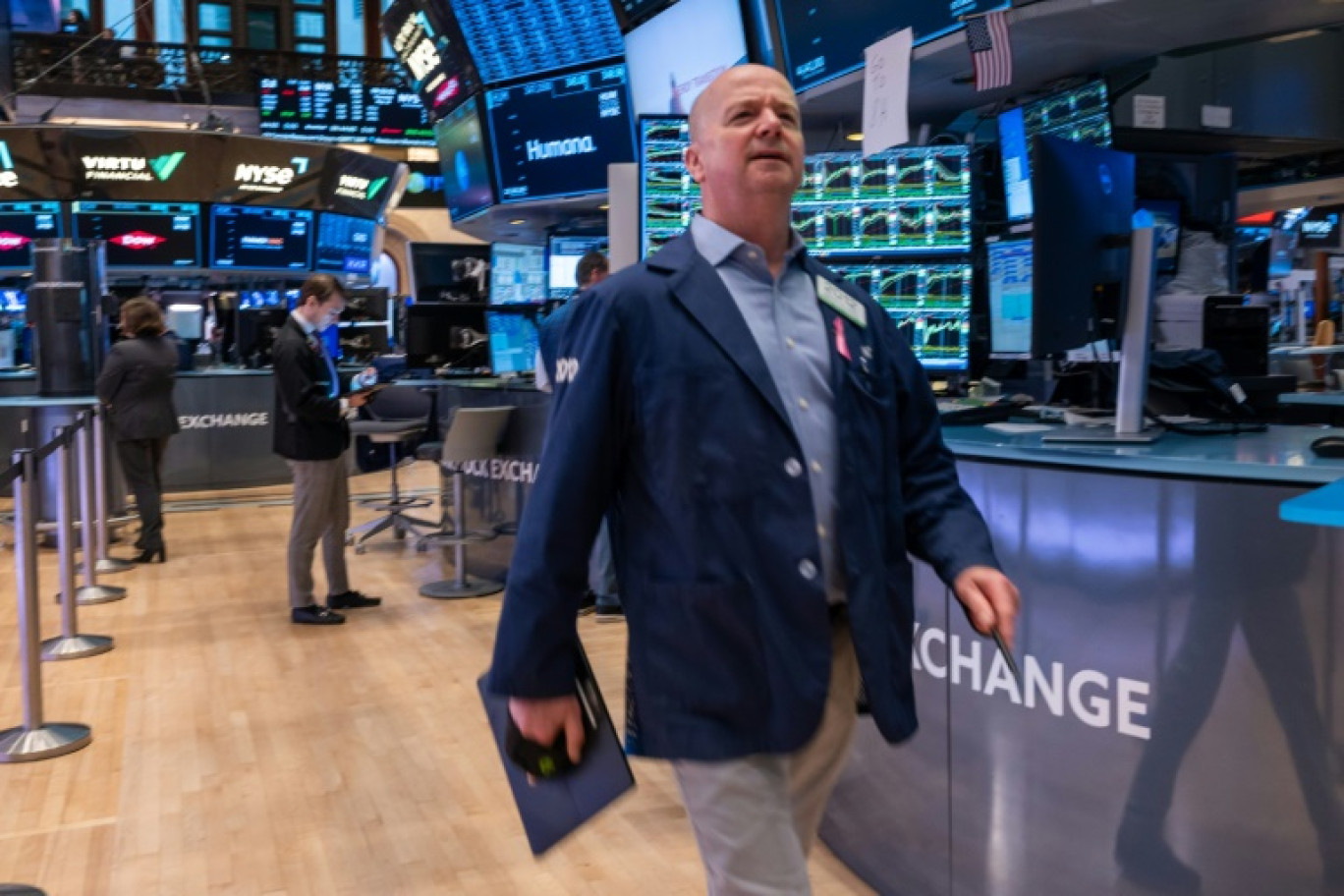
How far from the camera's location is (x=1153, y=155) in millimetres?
4477

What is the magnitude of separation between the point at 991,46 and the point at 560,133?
12.8 ft

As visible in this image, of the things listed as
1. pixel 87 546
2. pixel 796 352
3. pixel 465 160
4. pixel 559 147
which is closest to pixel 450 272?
A: pixel 465 160

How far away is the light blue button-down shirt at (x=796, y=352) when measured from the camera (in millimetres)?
1645

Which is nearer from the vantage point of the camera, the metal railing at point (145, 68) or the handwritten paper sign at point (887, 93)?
the handwritten paper sign at point (887, 93)

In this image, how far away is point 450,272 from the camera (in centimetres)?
1013

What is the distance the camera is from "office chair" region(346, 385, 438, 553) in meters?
8.43

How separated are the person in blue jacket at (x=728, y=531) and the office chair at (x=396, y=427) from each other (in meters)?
6.91

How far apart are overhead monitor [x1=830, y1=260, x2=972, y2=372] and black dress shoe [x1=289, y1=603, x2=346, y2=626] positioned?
A: 3.00 meters

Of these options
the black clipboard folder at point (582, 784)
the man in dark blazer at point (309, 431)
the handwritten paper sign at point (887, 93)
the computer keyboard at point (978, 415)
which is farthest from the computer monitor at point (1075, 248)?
the man in dark blazer at point (309, 431)

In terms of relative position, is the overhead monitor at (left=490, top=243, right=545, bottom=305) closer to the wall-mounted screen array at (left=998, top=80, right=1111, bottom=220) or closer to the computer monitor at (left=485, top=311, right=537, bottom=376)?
the computer monitor at (left=485, top=311, right=537, bottom=376)

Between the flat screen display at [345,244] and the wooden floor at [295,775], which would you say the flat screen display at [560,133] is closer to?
the wooden floor at [295,775]

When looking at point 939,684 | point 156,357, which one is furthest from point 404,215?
point 939,684

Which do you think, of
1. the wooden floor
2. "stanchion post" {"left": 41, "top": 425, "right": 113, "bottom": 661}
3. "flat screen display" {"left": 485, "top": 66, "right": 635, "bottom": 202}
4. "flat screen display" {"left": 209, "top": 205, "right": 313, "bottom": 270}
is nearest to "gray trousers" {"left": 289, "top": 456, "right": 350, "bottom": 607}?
the wooden floor

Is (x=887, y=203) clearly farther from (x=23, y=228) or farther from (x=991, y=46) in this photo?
(x=23, y=228)
